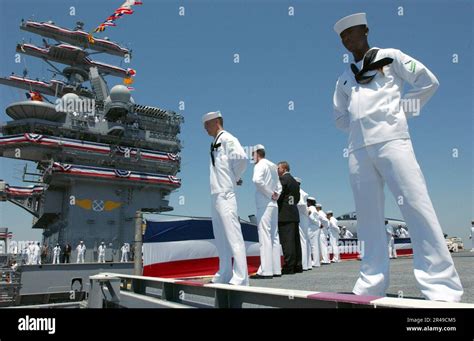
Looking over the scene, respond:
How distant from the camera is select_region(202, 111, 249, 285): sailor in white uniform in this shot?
4.41 m

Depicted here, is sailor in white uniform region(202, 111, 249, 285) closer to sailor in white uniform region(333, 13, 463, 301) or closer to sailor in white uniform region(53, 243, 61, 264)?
sailor in white uniform region(333, 13, 463, 301)

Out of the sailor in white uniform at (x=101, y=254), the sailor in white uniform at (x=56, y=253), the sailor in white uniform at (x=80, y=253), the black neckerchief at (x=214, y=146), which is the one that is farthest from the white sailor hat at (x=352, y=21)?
the sailor in white uniform at (x=56, y=253)

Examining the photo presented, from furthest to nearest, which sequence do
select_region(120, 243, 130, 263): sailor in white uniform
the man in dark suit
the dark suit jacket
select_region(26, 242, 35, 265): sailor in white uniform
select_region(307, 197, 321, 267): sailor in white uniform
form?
select_region(120, 243, 130, 263): sailor in white uniform → select_region(26, 242, 35, 265): sailor in white uniform → select_region(307, 197, 321, 267): sailor in white uniform → the dark suit jacket → the man in dark suit

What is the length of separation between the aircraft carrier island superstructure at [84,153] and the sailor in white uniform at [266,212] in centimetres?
2516

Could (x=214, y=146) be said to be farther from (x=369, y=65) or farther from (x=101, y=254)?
(x=101, y=254)

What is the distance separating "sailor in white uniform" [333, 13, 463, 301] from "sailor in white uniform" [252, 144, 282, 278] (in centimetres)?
355

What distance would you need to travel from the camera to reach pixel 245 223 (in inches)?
333

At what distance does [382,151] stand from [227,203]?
2.18 metres

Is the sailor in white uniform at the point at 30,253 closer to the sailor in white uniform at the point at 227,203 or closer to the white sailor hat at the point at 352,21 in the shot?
the sailor in white uniform at the point at 227,203

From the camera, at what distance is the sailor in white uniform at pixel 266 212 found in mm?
6484

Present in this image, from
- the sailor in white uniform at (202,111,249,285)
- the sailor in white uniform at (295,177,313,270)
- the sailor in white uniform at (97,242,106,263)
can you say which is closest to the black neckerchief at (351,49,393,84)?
the sailor in white uniform at (202,111,249,285)

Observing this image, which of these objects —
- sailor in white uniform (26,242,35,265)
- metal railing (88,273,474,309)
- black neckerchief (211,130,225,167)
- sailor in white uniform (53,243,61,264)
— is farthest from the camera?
sailor in white uniform (53,243,61,264)
